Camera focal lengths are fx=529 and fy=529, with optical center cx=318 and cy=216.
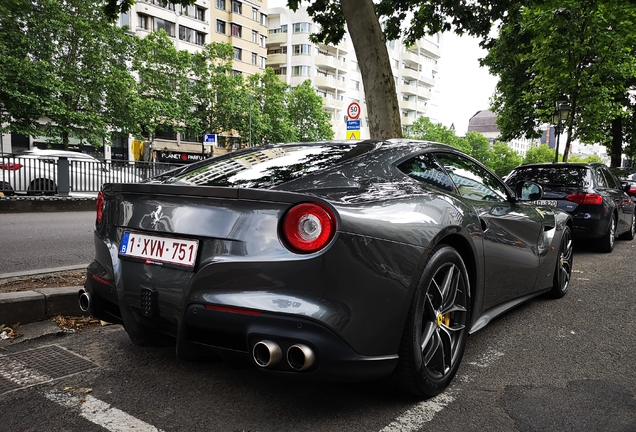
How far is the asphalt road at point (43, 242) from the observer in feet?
20.1

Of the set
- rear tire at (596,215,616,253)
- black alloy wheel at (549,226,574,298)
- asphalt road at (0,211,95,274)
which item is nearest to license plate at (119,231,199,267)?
black alloy wheel at (549,226,574,298)

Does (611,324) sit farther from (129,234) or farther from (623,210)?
(623,210)

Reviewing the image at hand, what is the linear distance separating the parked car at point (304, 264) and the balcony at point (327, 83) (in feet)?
215

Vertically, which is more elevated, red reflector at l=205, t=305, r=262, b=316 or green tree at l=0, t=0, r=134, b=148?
green tree at l=0, t=0, r=134, b=148

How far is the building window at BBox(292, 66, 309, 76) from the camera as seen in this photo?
2598 inches

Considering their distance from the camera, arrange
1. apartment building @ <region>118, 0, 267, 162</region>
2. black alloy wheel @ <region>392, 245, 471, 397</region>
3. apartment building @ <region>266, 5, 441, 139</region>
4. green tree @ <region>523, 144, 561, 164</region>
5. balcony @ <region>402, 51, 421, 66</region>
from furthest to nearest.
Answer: green tree @ <region>523, 144, 561, 164</region>
balcony @ <region>402, 51, 421, 66</region>
apartment building @ <region>266, 5, 441, 139</region>
apartment building @ <region>118, 0, 267, 162</region>
black alloy wheel @ <region>392, 245, 471, 397</region>

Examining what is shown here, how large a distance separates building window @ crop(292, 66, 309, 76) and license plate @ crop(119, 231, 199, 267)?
65.9 metres

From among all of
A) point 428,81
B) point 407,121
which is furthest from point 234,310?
point 428,81

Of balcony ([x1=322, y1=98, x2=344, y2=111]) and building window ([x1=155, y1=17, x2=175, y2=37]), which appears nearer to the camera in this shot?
building window ([x1=155, y1=17, x2=175, y2=37])

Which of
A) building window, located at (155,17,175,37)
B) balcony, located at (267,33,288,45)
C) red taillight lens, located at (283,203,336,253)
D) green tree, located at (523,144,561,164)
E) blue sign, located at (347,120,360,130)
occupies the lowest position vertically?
red taillight lens, located at (283,203,336,253)

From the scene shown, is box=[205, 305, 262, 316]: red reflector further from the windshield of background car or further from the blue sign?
the blue sign

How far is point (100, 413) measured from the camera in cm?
239

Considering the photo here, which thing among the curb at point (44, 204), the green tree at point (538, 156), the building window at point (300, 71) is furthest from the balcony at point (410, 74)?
the curb at point (44, 204)

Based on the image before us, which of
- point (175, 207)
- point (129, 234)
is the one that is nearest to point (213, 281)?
point (175, 207)
